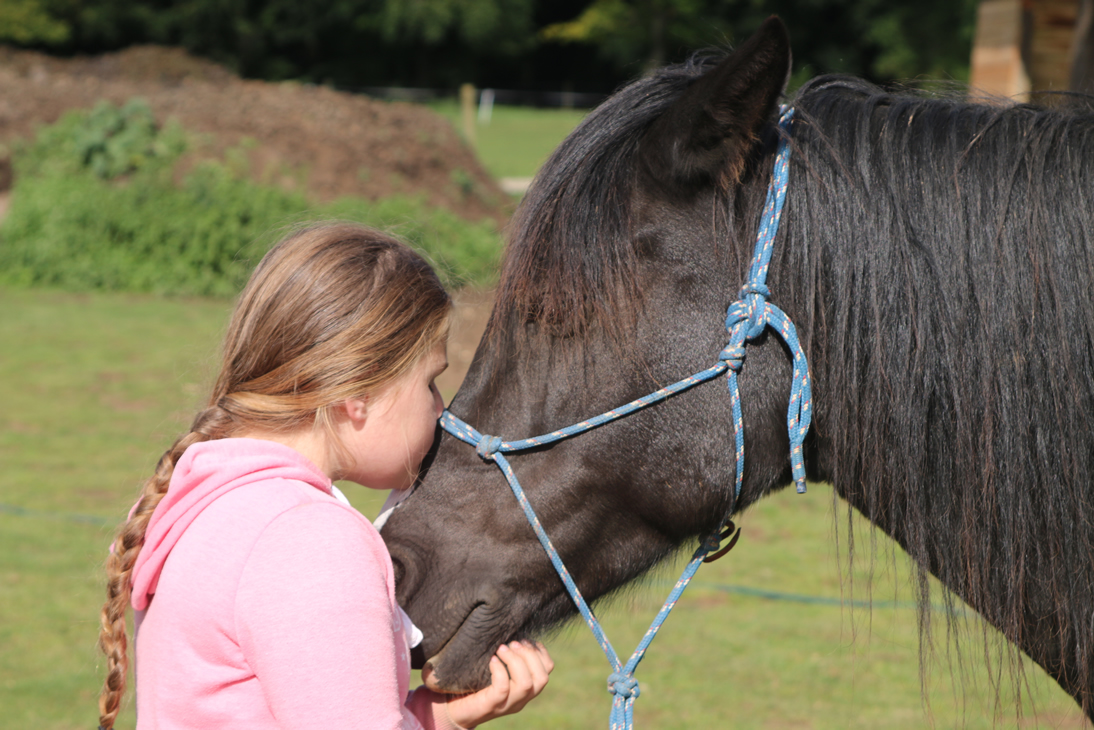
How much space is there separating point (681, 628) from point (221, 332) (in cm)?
307

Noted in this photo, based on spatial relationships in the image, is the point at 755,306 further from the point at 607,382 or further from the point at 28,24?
the point at 28,24

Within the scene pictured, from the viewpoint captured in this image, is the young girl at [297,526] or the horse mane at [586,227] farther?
the horse mane at [586,227]

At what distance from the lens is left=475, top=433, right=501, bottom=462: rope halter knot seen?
161 cm

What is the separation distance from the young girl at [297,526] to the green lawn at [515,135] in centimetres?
1457

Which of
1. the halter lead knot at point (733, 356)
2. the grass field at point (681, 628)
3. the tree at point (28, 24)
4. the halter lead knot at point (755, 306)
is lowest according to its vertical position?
the grass field at point (681, 628)

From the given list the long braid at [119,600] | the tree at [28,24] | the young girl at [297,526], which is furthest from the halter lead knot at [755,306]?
the tree at [28,24]

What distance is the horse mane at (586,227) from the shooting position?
1.53m

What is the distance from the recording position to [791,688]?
3736mm

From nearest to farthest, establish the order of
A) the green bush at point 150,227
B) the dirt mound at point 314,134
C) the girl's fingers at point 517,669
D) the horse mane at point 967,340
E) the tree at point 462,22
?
the horse mane at point 967,340 < the girl's fingers at point 517,669 < the green bush at point 150,227 < the dirt mound at point 314,134 < the tree at point 462,22

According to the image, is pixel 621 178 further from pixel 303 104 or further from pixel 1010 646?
pixel 303 104

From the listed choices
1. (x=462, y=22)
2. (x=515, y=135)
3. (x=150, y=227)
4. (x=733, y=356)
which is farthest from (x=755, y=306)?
(x=462, y=22)

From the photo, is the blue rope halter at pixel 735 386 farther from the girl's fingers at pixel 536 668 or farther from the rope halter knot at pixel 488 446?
the girl's fingers at pixel 536 668

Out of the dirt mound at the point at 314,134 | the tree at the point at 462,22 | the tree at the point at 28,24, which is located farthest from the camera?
the tree at the point at 462,22

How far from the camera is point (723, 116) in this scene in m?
1.44
